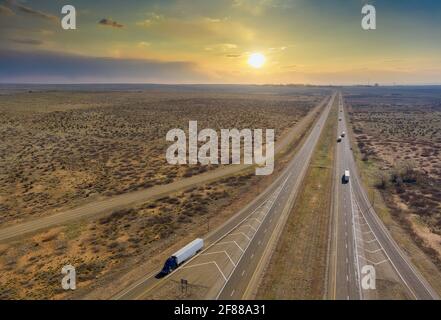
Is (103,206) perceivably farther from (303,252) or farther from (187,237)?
(303,252)

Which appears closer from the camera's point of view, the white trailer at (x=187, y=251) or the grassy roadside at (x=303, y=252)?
the grassy roadside at (x=303, y=252)

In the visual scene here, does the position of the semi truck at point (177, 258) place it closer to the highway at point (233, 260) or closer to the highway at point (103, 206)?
the highway at point (233, 260)

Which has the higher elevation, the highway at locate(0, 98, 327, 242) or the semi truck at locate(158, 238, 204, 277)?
the highway at locate(0, 98, 327, 242)

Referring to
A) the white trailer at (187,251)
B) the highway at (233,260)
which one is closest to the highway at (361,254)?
the highway at (233,260)

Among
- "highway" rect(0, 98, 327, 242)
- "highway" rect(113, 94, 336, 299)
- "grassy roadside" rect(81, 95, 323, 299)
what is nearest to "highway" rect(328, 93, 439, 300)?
"highway" rect(113, 94, 336, 299)

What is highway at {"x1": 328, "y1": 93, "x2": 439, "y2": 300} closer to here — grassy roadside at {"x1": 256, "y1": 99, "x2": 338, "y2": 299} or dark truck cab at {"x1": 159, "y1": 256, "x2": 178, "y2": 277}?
grassy roadside at {"x1": 256, "y1": 99, "x2": 338, "y2": 299}
